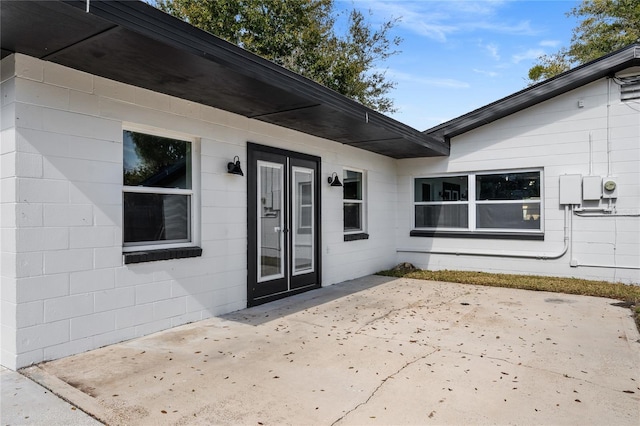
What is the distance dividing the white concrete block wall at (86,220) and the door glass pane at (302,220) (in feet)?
4.17

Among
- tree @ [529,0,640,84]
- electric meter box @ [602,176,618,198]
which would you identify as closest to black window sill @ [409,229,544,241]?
electric meter box @ [602,176,618,198]

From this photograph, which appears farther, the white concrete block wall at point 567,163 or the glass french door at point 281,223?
the white concrete block wall at point 567,163

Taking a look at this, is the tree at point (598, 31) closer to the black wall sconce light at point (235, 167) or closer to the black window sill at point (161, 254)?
the black wall sconce light at point (235, 167)

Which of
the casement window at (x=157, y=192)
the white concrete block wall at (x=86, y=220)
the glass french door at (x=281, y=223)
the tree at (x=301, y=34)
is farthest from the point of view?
the tree at (x=301, y=34)

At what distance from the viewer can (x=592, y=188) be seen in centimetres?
691

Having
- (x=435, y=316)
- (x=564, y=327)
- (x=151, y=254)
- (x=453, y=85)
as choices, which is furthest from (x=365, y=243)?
(x=453, y=85)

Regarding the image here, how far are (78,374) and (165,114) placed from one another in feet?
8.82

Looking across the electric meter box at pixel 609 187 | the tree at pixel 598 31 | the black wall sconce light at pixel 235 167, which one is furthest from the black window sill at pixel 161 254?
the tree at pixel 598 31

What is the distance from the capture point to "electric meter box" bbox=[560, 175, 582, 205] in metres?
7.07

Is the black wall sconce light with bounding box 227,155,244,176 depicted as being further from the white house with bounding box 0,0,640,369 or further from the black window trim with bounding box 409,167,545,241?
the black window trim with bounding box 409,167,545,241

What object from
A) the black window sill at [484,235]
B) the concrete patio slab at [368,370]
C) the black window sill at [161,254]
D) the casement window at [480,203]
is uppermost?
the casement window at [480,203]

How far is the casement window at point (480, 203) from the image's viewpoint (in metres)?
7.72

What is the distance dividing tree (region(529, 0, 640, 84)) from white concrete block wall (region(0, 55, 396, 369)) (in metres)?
16.2

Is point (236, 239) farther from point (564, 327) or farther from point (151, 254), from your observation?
point (564, 327)
